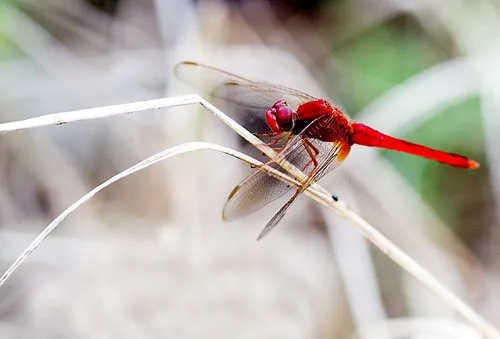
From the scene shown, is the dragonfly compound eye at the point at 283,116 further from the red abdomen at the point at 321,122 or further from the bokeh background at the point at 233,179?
the bokeh background at the point at 233,179

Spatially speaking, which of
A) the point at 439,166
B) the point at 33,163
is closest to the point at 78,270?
the point at 33,163

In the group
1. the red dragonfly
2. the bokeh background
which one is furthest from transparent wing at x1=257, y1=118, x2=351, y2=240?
the bokeh background

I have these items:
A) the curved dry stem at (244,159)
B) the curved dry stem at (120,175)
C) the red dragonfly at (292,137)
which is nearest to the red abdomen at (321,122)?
the red dragonfly at (292,137)

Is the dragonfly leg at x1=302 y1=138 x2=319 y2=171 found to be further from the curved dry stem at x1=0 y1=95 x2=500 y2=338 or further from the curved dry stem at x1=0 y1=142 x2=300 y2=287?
the curved dry stem at x1=0 y1=142 x2=300 y2=287

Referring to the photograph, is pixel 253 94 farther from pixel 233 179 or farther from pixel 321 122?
pixel 233 179

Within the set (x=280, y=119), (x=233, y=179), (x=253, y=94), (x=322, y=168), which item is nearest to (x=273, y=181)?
(x=322, y=168)

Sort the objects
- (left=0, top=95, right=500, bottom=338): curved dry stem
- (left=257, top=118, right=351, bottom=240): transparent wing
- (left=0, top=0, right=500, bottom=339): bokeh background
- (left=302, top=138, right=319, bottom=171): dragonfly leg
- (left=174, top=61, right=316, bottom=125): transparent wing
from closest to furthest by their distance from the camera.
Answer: (left=0, top=95, right=500, bottom=338): curved dry stem < (left=257, top=118, right=351, bottom=240): transparent wing < (left=302, top=138, right=319, bottom=171): dragonfly leg < (left=174, top=61, right=316, bottom=125): transparent wing < (left=0, top=0, right=500, bottom=339): bokeh background
